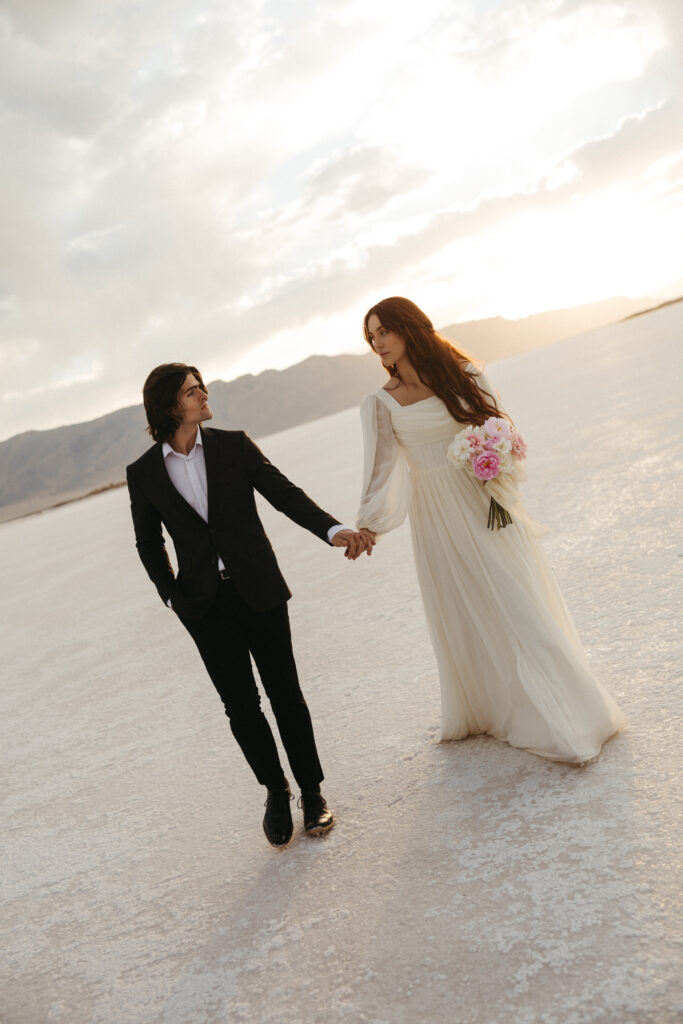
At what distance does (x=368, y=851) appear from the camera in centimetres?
307

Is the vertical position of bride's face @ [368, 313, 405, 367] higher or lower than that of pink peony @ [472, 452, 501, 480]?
higher

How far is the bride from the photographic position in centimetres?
335

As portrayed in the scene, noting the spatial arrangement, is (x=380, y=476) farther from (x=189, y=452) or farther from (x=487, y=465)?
(x=189, y=452)

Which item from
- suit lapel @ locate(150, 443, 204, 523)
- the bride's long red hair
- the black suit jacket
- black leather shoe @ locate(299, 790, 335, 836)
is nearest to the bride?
the bride's long red hair

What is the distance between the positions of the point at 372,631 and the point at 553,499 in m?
3.41

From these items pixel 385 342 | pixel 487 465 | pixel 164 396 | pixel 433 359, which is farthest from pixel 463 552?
pixel 164 396

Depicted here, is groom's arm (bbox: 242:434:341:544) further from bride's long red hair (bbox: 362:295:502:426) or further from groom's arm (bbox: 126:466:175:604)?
bride's long red hair (bbox: 362:295:502:426)

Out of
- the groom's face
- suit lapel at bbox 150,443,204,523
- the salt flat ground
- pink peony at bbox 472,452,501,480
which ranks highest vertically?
the groom's face

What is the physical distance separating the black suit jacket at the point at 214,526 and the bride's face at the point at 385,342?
72 centimetres

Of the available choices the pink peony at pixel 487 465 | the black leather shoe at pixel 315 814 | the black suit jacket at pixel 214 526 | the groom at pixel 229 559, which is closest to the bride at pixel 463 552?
the pink peony at pixel 487 465

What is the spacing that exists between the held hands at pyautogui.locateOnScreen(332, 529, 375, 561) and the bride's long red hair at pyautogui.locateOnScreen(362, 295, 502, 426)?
667mm

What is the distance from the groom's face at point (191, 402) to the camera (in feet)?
10.5

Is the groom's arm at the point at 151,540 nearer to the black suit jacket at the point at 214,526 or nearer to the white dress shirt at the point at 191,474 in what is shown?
the black suit jacket at the point at 214,526

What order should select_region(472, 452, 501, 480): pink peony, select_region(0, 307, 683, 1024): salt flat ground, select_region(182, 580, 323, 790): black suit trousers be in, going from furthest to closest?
select_region(472, 452, 501, 480): pink peony
select_region(182, 580, 323, 790): black suit trousers
select_region(0, 307, 683, 1024): salt flat ground
